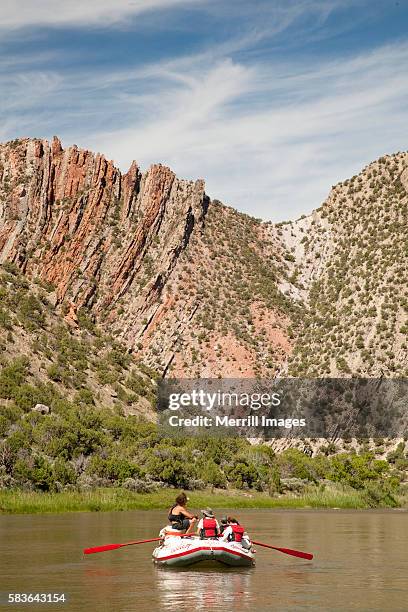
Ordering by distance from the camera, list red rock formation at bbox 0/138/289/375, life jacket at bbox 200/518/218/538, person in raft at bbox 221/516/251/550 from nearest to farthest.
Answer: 1. life jacket at bbox 200/518/218/538
2. person in raft at bbox 221/516/251/550
3. red rock formation at bbox 0/138/289/375

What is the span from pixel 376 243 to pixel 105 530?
8432cm

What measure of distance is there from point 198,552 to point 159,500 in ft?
124

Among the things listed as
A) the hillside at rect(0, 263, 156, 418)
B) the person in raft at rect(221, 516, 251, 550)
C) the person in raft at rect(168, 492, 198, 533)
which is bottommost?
the person in raft at rect(221, 516, 251, 550)

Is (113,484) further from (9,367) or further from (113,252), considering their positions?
(113,252)

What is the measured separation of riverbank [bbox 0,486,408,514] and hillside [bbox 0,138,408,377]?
34109 millimetres

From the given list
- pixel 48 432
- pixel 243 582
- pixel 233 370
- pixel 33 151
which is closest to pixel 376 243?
pixel 233 370

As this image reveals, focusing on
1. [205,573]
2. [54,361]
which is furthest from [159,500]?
[205,573]

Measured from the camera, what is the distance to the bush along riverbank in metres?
67.9

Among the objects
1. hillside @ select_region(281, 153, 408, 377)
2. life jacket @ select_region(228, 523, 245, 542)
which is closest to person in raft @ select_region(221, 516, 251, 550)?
life jacket @ select_region(228, 523, 245, 542)

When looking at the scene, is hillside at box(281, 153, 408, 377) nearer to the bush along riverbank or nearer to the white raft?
the bush along riverbank

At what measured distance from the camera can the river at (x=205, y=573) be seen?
1011 inches

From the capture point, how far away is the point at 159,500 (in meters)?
70.2

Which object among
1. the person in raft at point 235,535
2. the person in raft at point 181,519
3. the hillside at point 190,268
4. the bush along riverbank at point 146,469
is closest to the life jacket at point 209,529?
the person in raft at point 235,535

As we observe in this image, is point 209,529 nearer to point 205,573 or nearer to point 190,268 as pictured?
point 205,573
